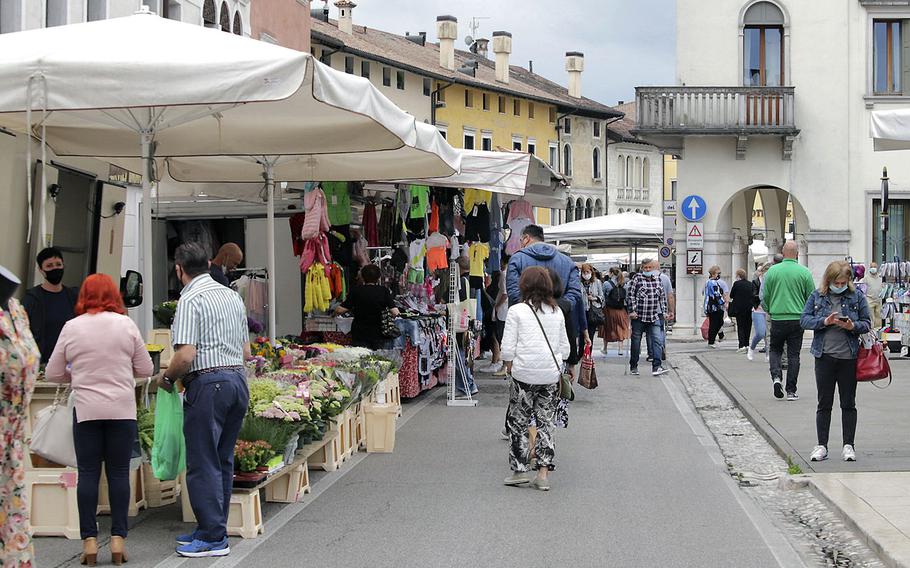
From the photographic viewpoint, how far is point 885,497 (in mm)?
9438

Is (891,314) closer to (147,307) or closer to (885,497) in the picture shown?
(885,497)

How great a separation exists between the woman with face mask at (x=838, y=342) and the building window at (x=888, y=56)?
21.9 metres

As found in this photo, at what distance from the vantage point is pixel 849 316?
436 inches

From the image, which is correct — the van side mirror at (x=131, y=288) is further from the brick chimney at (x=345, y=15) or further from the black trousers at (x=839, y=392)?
the brick chimney at (x=345, y=15)

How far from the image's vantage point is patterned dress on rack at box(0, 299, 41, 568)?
4.79m

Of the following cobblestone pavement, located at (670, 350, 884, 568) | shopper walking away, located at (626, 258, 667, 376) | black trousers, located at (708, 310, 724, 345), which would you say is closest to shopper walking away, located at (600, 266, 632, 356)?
shopper walking away, located at (626, 258, 667, 376)

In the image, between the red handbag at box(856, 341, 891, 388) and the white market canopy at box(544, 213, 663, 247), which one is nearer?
the red handbag at box(856, 341, 891, 388)

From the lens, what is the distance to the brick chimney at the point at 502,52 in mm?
78312

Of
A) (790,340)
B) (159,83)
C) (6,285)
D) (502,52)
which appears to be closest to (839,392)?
(790,340)

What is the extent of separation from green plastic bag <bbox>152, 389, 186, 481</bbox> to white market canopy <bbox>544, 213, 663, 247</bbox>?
20.6 metres

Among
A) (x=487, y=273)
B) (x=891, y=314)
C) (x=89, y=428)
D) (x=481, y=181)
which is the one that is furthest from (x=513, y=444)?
(x=891, y=314)

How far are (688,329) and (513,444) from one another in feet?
74.8

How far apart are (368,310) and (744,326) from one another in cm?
1266

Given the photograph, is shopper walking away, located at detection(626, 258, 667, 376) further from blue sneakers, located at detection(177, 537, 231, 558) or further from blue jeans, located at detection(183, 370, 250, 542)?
blue sneakers, located at detection(177, 537, 231, 558)
